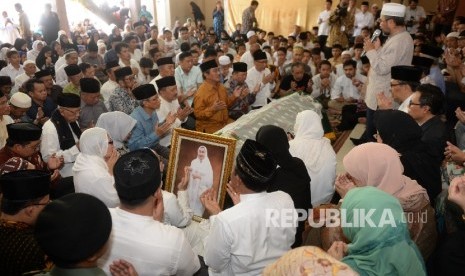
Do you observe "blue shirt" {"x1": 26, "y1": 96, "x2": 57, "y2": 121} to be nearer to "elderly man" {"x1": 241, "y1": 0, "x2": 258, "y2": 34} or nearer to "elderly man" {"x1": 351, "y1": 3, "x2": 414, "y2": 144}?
"elderly man" {"x1": 351, "y1": 3, "x2": 414, "y2": 144}

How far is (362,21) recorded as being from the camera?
11.6 m

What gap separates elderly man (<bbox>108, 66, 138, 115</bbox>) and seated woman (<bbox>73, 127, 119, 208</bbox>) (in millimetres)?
1988

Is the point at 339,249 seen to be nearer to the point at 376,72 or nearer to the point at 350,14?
the point at 376,72

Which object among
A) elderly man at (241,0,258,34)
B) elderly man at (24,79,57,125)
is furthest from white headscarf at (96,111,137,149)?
elderly man at (241,0,258,34)

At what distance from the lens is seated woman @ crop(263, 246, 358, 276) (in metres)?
1.37

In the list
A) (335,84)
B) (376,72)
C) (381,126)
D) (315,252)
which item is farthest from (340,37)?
(315,252)

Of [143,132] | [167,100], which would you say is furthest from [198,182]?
[167,100]

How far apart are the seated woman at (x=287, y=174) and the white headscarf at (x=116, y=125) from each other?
1.66 m

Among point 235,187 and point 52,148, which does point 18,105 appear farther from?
point 235,187

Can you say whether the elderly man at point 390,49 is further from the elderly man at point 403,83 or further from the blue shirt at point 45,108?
the blue shirt at point 45,108

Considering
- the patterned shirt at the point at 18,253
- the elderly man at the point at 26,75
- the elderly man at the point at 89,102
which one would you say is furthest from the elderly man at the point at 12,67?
the patterned shirt at the point at 18,253

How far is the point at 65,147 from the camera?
4.02 m

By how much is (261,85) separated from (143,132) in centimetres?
282

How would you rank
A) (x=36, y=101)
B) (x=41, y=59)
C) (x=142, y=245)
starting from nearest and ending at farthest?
(x=142, y=245) < (x=36, y=101) < (x=41, y=59)
